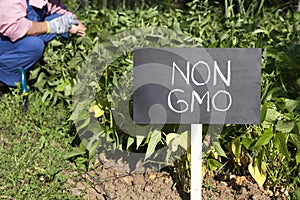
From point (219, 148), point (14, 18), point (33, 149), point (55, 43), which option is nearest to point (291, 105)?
point (219, 148)

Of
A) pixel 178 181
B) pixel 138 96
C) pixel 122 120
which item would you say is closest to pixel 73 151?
pixel 122 120

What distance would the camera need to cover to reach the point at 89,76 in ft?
7.57

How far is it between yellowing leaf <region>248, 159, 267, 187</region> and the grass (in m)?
0.70

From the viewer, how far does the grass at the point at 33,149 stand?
7.01ft

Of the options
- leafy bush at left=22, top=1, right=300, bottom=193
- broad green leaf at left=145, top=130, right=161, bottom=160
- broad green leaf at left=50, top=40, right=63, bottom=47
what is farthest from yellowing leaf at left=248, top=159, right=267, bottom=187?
broad green leaf at left=50, top=40, right=63, bottom=47

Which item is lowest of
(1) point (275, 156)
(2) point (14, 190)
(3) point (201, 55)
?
(2) point (14, 190)

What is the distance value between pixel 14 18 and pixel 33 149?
679 mm

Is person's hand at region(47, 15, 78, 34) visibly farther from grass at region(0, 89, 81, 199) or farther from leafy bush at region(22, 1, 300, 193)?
grass at region(0, 89, 81, 199)

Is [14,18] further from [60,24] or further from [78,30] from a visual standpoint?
[78,30]

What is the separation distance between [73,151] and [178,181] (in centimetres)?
48

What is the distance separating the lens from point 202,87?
174 cm

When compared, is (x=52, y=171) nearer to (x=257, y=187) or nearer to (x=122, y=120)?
(x=122, y=120)

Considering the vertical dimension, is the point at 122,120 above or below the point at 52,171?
above

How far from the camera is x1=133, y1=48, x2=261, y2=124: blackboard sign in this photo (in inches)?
68.1
